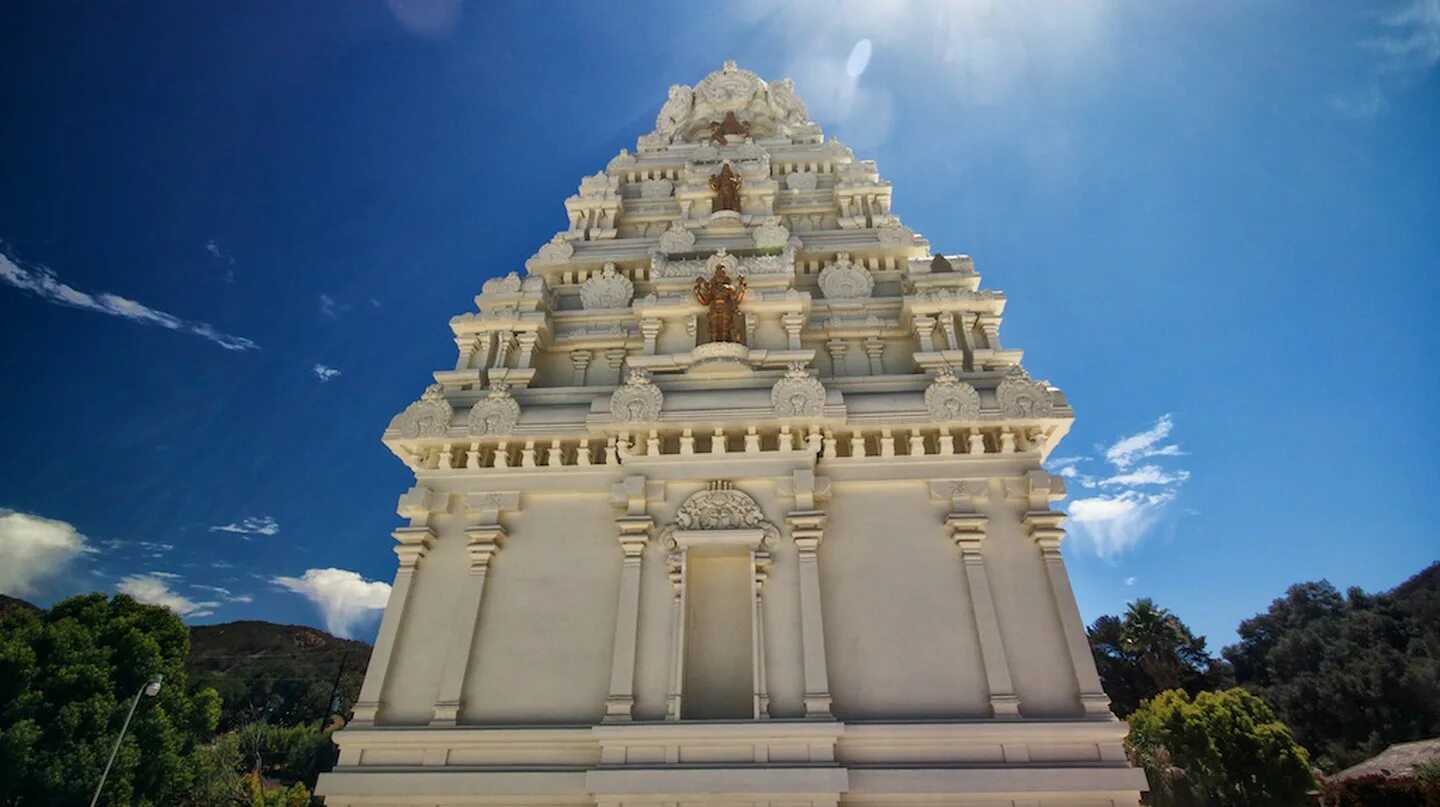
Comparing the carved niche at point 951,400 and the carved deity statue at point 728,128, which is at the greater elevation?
the carved deity statue at point 728,128

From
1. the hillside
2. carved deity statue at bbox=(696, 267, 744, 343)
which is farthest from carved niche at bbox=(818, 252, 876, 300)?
the hillside

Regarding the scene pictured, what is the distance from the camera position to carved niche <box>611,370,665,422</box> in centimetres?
1279

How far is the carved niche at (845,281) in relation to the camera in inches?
639

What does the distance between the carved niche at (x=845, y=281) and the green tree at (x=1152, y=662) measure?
44.4m

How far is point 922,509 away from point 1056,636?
2786 mm

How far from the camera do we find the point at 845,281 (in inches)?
643

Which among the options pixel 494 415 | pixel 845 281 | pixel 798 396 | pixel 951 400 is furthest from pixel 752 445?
pixel 845 281

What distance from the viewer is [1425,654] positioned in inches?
1745

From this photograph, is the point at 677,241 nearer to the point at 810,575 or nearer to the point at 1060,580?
the point at 810,575


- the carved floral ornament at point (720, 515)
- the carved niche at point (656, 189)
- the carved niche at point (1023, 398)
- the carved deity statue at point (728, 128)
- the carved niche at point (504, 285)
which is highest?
the carved deity statue at point (728, 128)

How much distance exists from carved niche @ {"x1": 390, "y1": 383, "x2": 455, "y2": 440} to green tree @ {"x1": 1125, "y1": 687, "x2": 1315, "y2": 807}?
32.4 metres

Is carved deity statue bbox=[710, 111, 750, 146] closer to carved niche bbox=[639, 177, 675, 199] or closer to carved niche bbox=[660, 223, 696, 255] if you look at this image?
carved niche bbox=[639, 177, 675, 199]

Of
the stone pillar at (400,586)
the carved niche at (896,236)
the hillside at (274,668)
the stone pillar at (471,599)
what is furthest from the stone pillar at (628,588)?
the hillside at (274,668)

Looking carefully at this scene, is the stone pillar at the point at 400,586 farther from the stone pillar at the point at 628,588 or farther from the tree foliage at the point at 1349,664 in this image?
the tree foliage at the point at 1349,664
